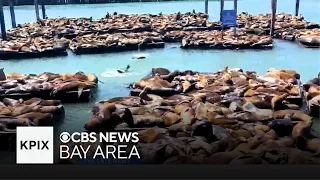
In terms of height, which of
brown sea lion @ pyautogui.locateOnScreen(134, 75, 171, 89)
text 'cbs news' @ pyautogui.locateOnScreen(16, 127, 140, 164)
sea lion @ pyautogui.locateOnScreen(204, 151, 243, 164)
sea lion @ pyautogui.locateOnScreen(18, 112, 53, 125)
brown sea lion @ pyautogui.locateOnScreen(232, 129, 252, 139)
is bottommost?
sea lion @ pyautogui.locateOnScreen(18, 112, 53, 125)

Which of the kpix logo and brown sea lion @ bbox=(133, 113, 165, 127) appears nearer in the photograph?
the kpix logo

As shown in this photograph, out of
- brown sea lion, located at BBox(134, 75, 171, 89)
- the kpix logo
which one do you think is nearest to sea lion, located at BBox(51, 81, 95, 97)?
brown sea lion, located at BBox(134, 75, 171, 89)

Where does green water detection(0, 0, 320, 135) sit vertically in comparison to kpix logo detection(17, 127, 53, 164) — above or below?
below

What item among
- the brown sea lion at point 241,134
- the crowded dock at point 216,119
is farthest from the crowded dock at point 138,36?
the brown sea lion at point 241,134

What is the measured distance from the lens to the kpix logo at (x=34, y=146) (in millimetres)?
3347

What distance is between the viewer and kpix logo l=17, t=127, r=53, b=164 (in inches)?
132

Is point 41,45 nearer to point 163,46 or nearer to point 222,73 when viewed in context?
point 163,46

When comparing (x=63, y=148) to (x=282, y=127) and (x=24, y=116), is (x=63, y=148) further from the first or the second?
(x=282, y=127)

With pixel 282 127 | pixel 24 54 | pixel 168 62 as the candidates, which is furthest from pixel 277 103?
pixel 24 54

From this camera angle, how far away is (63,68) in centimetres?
980

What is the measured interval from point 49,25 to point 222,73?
11365mm

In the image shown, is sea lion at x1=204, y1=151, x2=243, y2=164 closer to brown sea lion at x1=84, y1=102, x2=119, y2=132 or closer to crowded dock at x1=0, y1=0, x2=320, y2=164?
crowded dock at x1=0, y1=0, x2=320, y2=164

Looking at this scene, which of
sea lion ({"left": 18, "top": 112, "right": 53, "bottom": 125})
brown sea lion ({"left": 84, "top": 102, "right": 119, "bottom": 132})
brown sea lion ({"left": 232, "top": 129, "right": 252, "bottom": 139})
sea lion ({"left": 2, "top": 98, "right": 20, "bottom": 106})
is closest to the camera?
brown sea lion ({"left": 232, "top": 129, "right": 252, "bottom": 139})

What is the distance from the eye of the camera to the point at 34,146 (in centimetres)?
342
